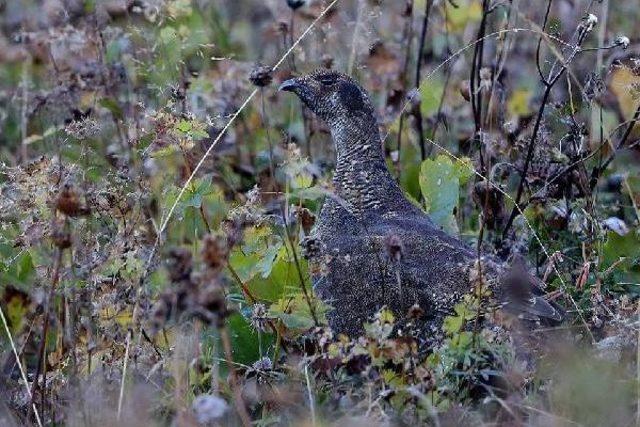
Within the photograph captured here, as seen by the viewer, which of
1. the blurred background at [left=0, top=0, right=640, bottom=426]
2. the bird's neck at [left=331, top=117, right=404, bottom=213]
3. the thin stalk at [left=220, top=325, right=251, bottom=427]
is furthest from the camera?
the bird's neck at [left=331, top=117, right=404, bottom=213]

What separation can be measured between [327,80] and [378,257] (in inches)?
45.8

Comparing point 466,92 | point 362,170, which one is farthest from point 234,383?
point 466,92

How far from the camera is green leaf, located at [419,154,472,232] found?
17.5 ft

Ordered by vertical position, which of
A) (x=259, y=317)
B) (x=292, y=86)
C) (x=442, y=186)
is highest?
(x=292, y=86)

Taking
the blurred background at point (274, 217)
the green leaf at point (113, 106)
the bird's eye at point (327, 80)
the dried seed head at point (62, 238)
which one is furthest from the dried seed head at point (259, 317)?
the green leaf at point (113, 106)

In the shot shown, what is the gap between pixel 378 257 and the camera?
4.22 metres

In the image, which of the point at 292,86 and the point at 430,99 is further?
the point at 430,99

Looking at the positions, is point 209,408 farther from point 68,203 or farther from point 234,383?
point 68,203

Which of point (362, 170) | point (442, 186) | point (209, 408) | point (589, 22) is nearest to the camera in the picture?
point (209, 408)

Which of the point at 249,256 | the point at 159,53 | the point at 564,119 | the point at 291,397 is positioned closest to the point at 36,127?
the point at 159,53

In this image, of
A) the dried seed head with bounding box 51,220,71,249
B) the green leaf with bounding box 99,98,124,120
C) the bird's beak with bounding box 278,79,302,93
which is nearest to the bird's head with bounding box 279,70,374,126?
the bird's beak with bounding box 278,79,302,93

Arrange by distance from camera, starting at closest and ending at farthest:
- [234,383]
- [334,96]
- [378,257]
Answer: [234,383] → [378,257] → [334,96]

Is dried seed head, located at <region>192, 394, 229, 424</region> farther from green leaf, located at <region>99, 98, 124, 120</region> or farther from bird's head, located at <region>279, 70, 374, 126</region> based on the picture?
green leaf, located at <region>99, 98, 124, 120</region>

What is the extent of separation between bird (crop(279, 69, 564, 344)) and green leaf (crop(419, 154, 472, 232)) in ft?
0.59
